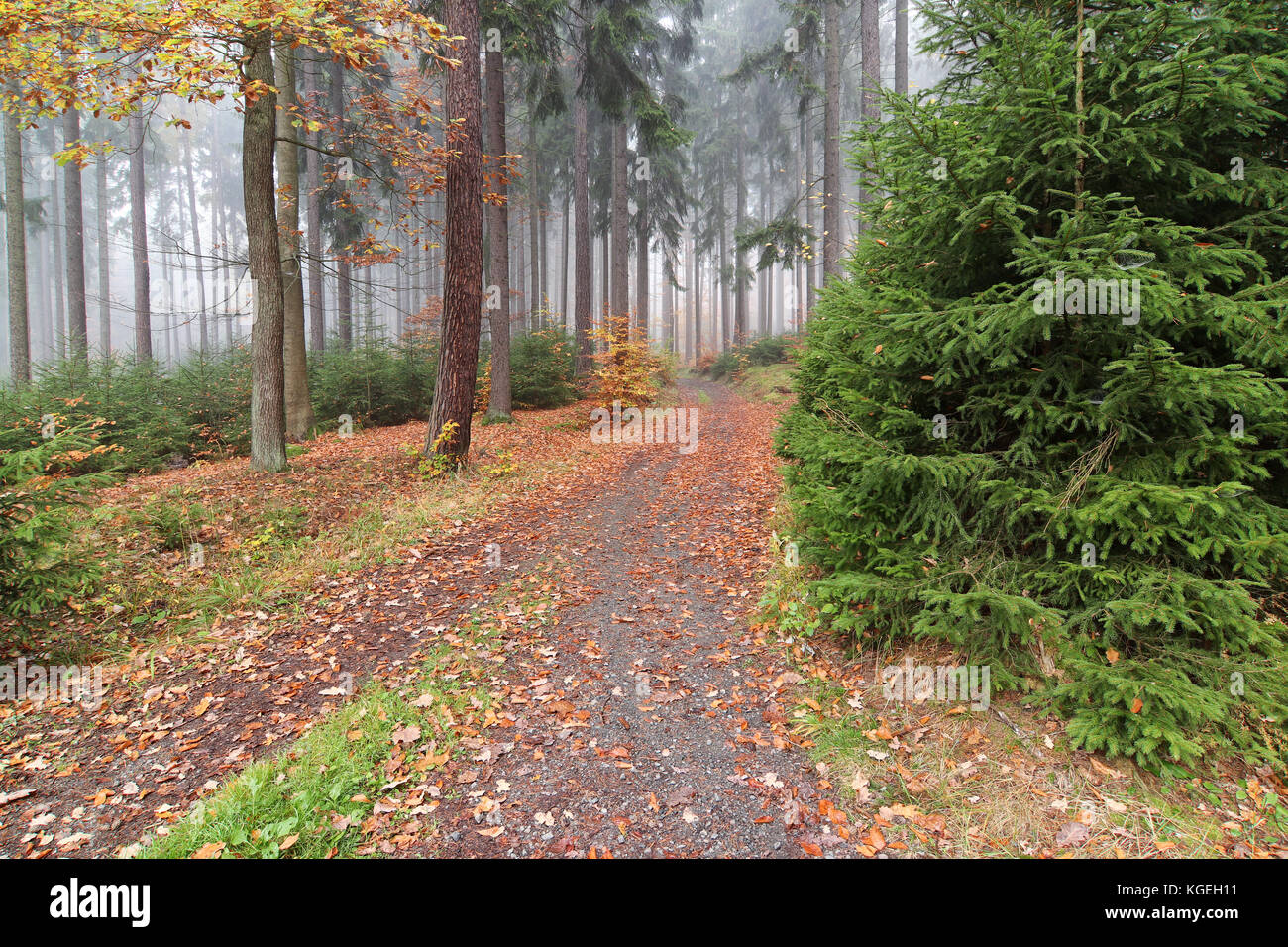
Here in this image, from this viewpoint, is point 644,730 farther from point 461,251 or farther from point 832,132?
point 832,132

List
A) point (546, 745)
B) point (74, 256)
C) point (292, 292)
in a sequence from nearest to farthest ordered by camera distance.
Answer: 1. point (546, 745)
2. point (292, 292)
3. point (74, 256)

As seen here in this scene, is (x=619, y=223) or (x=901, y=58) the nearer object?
(x=901, y=58)

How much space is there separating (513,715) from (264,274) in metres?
8.60

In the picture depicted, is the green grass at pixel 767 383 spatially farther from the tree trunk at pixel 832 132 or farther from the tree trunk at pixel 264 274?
the tree trunk at pixel 264 274

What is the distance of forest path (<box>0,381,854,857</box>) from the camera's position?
3029mm

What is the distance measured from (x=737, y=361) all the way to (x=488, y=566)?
Answer: 77.8 ft

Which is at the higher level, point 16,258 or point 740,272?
point 740,272

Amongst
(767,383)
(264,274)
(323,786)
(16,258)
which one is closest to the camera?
(323,786)

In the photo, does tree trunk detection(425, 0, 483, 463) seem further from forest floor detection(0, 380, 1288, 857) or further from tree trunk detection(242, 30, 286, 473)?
forest floor detection(0, 380, 1288, 857)

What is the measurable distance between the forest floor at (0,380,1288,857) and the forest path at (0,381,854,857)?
0.02 meters

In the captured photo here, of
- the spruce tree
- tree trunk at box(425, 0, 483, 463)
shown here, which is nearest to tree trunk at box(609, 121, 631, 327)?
tree trunk at box(425, 0, 483, 463)

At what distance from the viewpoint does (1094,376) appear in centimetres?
343

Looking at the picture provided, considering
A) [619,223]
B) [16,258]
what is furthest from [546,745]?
[16,258]
